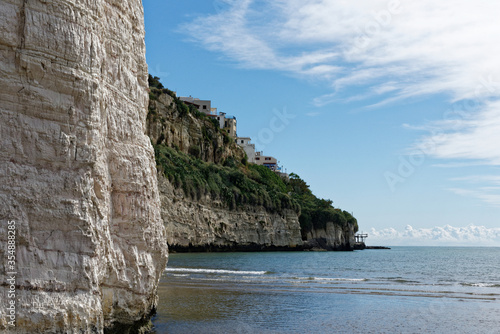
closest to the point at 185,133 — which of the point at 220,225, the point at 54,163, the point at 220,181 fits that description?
the point at 220,181

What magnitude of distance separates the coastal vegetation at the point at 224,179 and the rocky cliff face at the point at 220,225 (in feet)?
4.31

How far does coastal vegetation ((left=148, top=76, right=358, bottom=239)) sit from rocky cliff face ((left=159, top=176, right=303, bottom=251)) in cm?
131

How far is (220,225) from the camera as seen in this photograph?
8119 cm

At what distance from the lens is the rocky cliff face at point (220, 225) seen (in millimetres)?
69250

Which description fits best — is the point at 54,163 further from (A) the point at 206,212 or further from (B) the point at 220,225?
(B) the point at 220,225

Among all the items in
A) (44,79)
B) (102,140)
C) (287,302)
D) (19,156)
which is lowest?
(287,302)

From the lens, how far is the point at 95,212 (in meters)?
8.50

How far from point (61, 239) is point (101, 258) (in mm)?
1128

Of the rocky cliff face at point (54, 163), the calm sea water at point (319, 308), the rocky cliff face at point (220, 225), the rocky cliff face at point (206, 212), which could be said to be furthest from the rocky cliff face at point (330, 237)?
the rocky cliff face at point (54, 163)

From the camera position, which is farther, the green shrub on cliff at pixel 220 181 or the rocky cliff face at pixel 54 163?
the green shrub on cliff at pixel 220 181

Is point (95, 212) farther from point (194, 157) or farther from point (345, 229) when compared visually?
point (345, 229)

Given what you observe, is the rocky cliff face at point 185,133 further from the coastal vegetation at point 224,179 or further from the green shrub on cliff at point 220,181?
the green shrub on cliff at point 220,181

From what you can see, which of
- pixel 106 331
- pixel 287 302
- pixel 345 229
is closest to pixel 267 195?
pixel 345 229

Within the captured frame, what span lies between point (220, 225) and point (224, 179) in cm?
1036
